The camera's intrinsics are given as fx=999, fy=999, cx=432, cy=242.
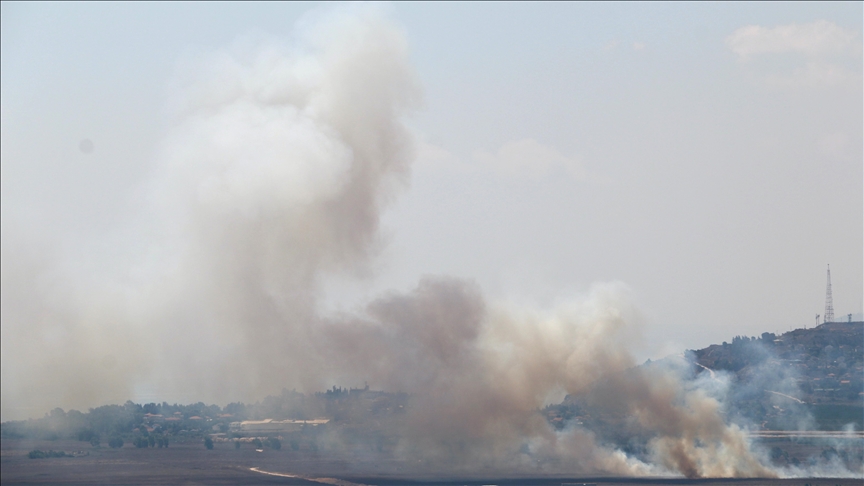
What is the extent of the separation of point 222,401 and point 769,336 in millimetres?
108055

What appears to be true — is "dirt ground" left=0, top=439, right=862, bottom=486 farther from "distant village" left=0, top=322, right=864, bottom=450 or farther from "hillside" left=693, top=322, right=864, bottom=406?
"hillside" left=693, top=322, right=864, bottom=406

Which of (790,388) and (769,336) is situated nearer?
(790,388)

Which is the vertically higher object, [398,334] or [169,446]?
[398,334]

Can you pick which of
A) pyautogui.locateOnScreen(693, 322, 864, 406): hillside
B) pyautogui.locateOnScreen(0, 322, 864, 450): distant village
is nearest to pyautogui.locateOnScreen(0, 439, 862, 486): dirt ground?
pyautogui.locateOnScreen(0, 322, 864, 450): distant village

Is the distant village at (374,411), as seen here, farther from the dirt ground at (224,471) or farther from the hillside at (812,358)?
the dirt ground at (224,471)

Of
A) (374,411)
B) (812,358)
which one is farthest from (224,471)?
(812,358)

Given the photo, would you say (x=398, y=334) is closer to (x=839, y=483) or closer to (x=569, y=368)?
(x=569, y=368)

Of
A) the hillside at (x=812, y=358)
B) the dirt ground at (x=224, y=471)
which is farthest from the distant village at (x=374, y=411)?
the dirt ground at (x=224, y=471)

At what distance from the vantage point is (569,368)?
310 feet

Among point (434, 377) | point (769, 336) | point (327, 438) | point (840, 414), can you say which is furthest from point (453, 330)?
point (769, 336)

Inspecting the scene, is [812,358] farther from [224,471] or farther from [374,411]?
[224,471]

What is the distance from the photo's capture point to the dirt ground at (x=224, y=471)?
83750 mm

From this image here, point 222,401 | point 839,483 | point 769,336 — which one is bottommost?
point 839,483

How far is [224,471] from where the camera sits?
9169 cm
